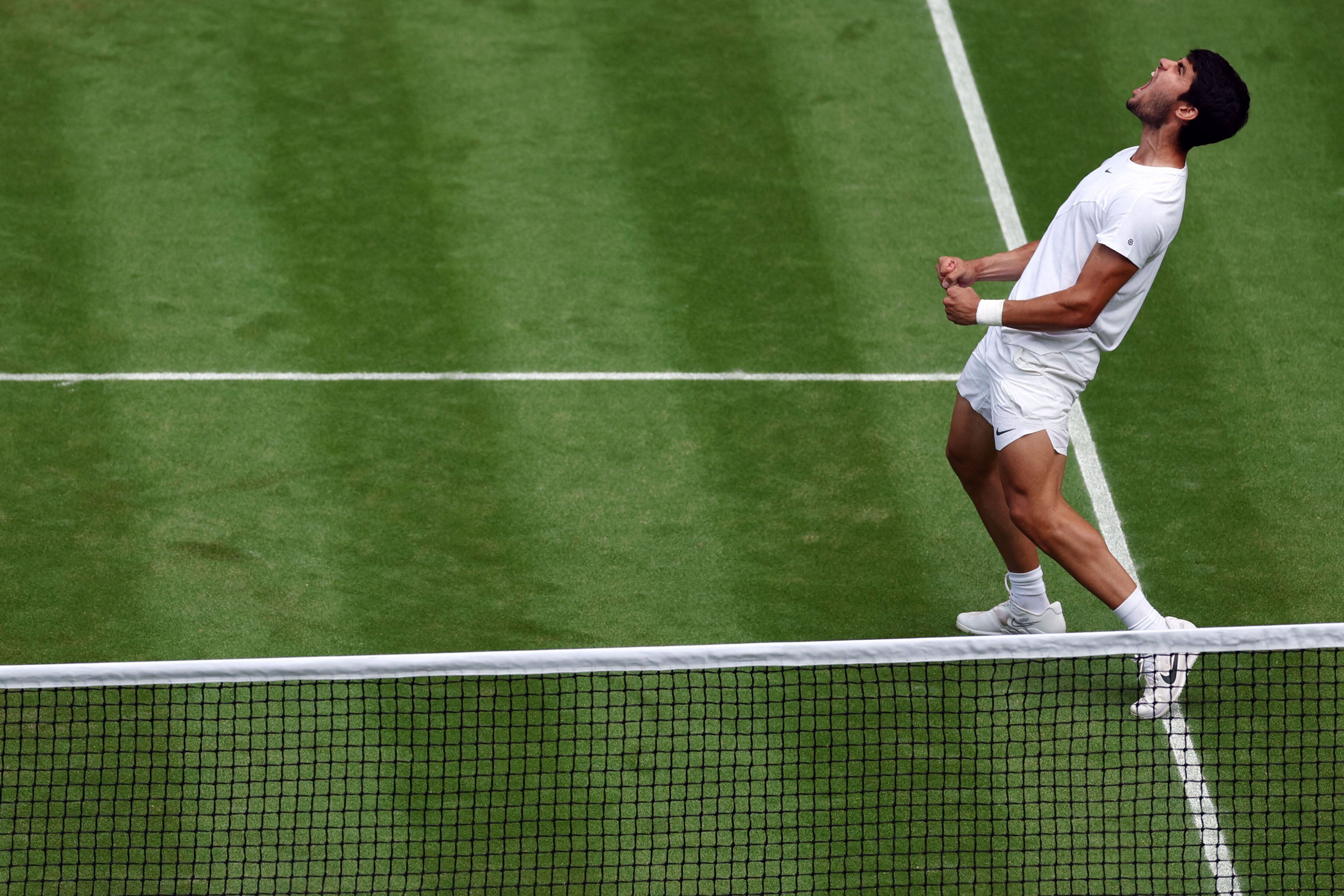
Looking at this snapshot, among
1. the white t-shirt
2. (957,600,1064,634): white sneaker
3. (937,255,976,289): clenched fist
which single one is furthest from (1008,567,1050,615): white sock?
(937,255,976,289): clenched fist

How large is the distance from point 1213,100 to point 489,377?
4339 mm

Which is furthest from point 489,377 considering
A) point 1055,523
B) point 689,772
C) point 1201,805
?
point 1201,805

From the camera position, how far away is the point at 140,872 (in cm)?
598

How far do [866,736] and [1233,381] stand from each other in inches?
150

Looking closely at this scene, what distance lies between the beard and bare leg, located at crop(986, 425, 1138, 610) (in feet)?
4.30

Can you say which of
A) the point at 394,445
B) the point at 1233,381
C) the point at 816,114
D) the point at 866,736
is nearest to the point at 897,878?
the point at 866,736

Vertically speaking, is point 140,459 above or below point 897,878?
below

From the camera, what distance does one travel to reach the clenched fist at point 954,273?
22.5 feet

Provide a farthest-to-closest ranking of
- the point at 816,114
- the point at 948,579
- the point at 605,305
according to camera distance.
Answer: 1. the point at 816,114
2. the point at 605,305
3. the point at 948,579

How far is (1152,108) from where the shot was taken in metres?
6.41

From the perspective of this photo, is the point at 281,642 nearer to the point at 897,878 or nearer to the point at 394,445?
the point at 394,445

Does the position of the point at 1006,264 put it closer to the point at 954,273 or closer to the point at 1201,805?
the point at 954,273

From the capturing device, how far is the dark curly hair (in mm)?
6297

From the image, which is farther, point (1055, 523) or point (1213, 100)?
point (1055, 523)
